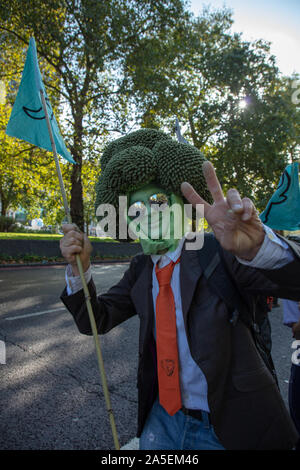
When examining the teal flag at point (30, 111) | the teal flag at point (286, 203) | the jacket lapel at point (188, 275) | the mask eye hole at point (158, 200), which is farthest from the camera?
the teal flag at point (286, 203)

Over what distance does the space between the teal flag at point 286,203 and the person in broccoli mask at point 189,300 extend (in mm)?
1017

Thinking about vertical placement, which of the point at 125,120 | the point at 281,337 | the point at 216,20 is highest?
the point at 216,20

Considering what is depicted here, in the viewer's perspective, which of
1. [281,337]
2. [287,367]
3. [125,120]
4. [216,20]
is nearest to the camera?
[287,367]

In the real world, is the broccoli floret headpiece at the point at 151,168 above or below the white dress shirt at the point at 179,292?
above

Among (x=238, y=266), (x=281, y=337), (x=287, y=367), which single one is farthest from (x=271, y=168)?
(x=238, y=266)

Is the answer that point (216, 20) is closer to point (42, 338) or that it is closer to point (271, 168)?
point (271, 168)

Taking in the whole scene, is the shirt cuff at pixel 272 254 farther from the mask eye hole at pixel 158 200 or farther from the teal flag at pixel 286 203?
the teal flag at pixel 286 203

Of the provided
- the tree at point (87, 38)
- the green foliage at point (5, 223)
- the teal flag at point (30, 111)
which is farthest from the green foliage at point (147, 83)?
the teal flag at point (30, 111)

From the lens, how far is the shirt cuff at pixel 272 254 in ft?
3.33

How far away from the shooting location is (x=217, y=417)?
3.68ft

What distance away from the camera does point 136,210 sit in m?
1.49

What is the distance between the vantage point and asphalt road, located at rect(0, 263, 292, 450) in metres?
2.37

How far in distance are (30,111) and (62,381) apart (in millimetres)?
2604

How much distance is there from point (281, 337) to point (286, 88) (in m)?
15.6
